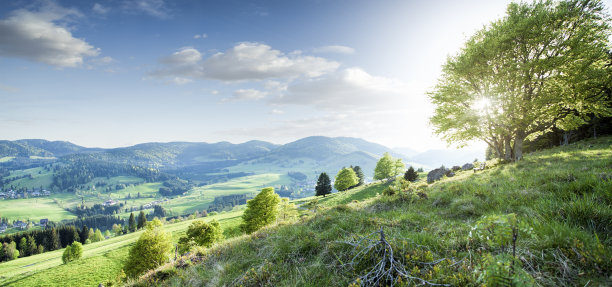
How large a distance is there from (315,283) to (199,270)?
3.58 meters

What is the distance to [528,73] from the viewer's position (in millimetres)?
16141

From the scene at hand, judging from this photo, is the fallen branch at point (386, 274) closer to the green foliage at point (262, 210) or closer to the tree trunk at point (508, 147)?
the tree trunk at point (508, 147)

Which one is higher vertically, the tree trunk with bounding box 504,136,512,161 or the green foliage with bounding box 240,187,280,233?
the tree trunk with bounding box 504,136,512,161

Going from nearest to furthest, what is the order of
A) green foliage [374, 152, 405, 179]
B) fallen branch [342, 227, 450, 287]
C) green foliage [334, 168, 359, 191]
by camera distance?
fallen branch [342, 227, 450, 287] → green foliage [334, 168, 359, 191] → green foliage [374, 152, 405, 179]

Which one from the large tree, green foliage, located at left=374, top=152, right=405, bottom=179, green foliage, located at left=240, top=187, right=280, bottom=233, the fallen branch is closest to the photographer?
the fallen branch

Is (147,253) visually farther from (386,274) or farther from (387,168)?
(387,168)

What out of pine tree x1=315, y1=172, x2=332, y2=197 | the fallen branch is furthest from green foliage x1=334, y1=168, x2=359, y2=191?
the fallen branch

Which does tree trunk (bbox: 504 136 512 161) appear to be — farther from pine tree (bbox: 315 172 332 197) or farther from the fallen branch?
pine tree (bbox: 315 172 332 197)

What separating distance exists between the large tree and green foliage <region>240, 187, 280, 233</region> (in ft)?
88.0

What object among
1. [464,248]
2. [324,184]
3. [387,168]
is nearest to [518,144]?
[464,248]

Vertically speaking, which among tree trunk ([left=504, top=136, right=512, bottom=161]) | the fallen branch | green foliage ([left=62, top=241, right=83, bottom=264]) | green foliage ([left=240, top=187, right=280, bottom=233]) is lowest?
green foliage ([left=62, top=241, right=83, bottom=264])

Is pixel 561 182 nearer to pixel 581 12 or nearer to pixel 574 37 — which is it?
pixel 574 37

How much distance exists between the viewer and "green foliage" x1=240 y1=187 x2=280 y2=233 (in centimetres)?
3538

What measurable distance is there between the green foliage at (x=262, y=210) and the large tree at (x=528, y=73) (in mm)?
26808
